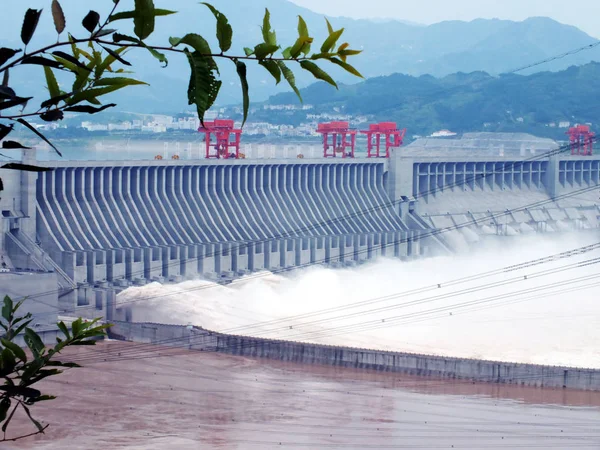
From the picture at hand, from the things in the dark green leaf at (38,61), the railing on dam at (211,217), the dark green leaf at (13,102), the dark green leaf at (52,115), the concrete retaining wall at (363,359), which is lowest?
the concrete retaining wall at (363,359)

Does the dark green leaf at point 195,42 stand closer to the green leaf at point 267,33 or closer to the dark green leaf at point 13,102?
the green leaf at point 267,33

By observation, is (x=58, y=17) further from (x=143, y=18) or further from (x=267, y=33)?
(x=267, y=33)

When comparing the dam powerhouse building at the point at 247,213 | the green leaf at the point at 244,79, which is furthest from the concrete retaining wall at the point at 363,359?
the green leaf at the point at 244,79

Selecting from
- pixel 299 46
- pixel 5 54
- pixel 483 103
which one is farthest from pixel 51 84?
pixel 483 103

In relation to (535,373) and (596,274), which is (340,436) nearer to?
(535,373)

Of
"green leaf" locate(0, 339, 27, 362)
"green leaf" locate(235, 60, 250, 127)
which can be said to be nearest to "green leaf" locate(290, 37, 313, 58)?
"green leaf" locate(235, 60, 250, 127)

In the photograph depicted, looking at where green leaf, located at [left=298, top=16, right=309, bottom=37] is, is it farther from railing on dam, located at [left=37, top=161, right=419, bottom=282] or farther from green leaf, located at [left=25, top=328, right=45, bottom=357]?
railing on dam, located at [left=37, top=161, right=419, bottom=282]
